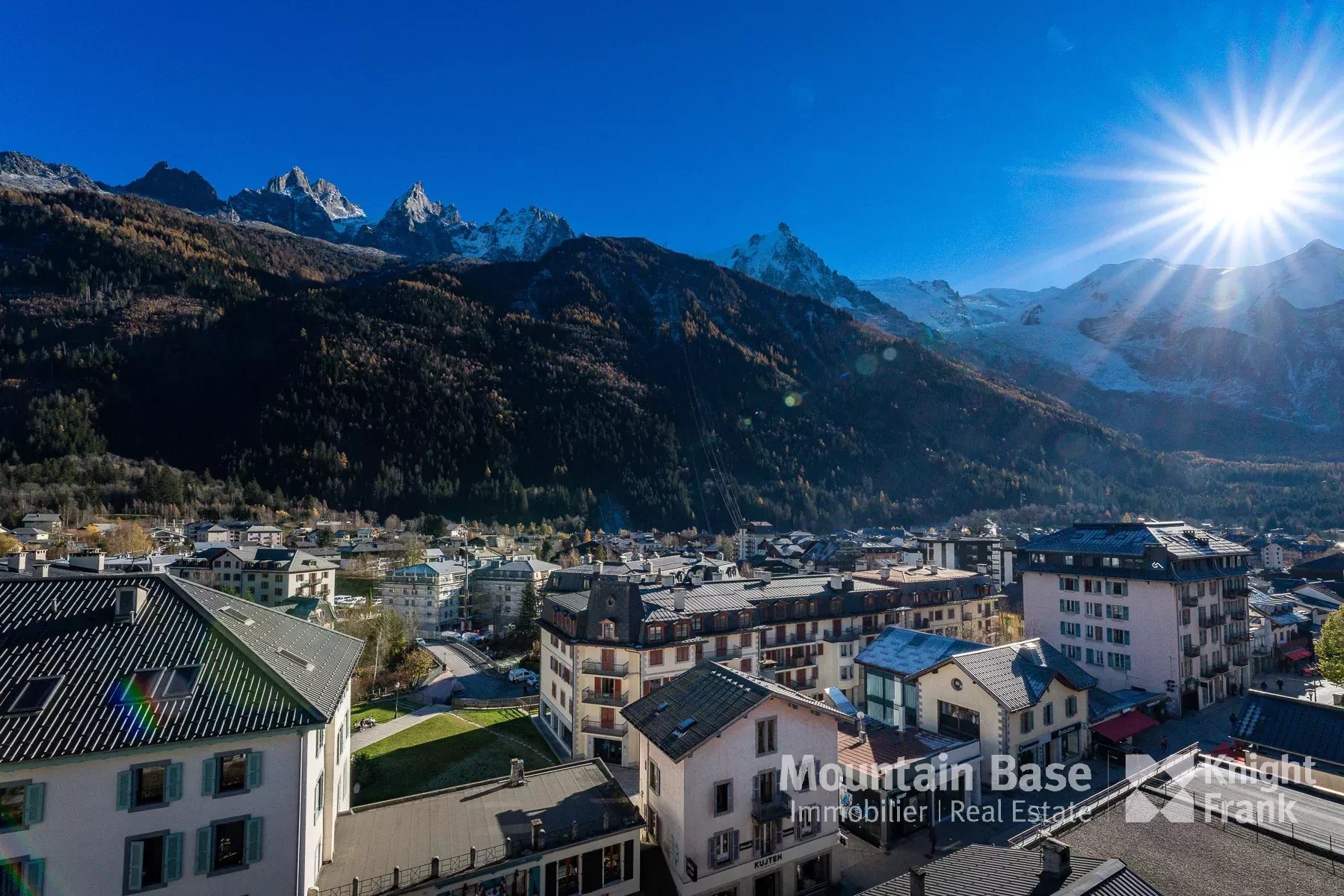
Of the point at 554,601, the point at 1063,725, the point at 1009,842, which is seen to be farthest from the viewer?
the point at 554,601

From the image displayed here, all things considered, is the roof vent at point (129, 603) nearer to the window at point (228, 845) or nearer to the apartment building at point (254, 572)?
the window at point (228, 845)

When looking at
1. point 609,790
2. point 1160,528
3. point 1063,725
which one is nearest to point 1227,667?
point 1160,528

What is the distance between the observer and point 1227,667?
51.2 metres

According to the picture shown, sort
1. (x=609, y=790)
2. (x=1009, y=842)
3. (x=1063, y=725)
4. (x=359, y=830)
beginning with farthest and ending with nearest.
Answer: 1. (x=1063, y=725)
2. (x=609, y=790)
3. (x=359, y=830)
4. (x=1009, y=842)

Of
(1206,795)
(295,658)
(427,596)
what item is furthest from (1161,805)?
(427,596)

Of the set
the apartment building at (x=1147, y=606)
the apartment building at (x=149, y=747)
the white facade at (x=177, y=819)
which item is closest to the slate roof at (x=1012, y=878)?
the white facade at (x=177, y=819)

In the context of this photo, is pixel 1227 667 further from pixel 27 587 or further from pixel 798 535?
pixel 798 535

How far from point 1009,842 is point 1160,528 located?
146ft

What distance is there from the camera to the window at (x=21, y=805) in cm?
1566

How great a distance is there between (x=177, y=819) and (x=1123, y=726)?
49.2 m

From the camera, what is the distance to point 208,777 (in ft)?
57.7

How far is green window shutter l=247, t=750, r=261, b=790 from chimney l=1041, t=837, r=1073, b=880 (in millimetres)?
20648

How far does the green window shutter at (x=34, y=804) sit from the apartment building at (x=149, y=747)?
3 cm

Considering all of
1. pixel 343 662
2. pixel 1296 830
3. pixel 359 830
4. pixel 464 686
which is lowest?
→ pixel 464 686
